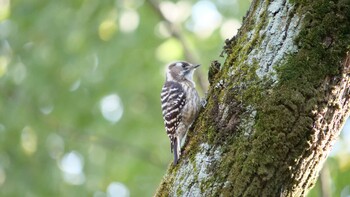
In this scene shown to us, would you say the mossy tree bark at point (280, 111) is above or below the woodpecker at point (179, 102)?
below

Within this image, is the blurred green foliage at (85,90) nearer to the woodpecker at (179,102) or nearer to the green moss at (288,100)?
the woodpecker at (179,102)

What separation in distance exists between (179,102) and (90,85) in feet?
12.4

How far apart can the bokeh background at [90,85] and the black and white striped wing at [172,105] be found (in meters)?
2.44

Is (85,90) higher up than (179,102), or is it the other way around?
(85,90)

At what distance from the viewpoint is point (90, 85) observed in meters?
11.1

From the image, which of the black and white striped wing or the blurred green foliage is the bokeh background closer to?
the blurred green foliage

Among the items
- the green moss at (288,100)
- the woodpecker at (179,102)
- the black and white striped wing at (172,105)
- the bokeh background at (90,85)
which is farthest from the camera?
the bokeh background at (90,85)

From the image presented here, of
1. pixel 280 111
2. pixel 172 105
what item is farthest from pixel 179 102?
pixel 280 111

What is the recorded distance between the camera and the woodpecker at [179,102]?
702 cm

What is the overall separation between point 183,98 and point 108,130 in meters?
4.61

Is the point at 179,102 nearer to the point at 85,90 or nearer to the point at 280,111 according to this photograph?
the point at 280,111

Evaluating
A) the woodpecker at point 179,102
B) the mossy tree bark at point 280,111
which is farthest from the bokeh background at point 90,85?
the mossy tree bark at point 280,111

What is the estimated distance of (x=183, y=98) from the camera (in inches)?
300

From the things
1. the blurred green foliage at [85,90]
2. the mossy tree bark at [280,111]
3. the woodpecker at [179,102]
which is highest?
the blurred green foliage at [85,90]
